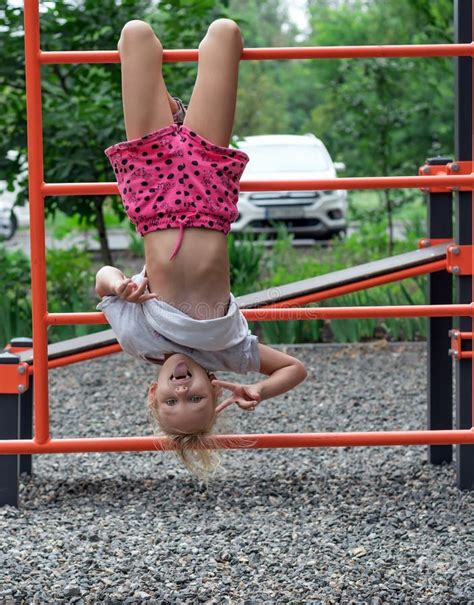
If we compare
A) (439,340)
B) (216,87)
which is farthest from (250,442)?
(439,340)

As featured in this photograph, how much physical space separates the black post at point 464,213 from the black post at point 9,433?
1.51 meters

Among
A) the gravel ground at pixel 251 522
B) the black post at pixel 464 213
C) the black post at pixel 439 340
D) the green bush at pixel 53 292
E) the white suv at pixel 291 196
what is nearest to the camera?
the gravel ground at pixel 251 522

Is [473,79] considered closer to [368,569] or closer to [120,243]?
[368,569]

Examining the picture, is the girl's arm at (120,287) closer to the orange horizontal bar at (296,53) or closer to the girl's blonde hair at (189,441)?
the girl's blonde hair at (189,441)

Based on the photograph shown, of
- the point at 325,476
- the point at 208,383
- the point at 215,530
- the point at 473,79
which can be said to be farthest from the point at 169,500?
the point at 473,79

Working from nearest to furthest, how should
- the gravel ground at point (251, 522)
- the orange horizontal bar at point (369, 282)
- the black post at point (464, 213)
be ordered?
the gravel ground at point (251, 522) < the black post at point (464, 213) < the orange horizontal bar at point (369, 282)

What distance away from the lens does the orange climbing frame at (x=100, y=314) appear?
2541mm

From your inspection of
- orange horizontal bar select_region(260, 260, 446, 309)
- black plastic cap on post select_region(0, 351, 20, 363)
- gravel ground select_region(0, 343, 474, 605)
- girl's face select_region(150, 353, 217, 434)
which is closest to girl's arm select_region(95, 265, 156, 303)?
girl's face select_region(150, 353, 217, 434)

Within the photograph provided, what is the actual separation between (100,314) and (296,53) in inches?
33.1

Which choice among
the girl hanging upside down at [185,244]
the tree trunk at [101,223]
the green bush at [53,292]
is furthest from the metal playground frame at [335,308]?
the tree trunk at [101,223]

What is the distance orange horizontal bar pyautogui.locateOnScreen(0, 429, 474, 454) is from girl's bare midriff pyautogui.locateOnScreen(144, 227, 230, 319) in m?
0.32

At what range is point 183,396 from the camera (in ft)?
7.89

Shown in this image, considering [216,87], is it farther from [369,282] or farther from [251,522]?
[251,522]

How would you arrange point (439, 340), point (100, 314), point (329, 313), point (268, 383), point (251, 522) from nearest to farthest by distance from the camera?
point (268, 383) → point (100, 314) → point (329, 313) → point (251, 522) → point (439, 340)
